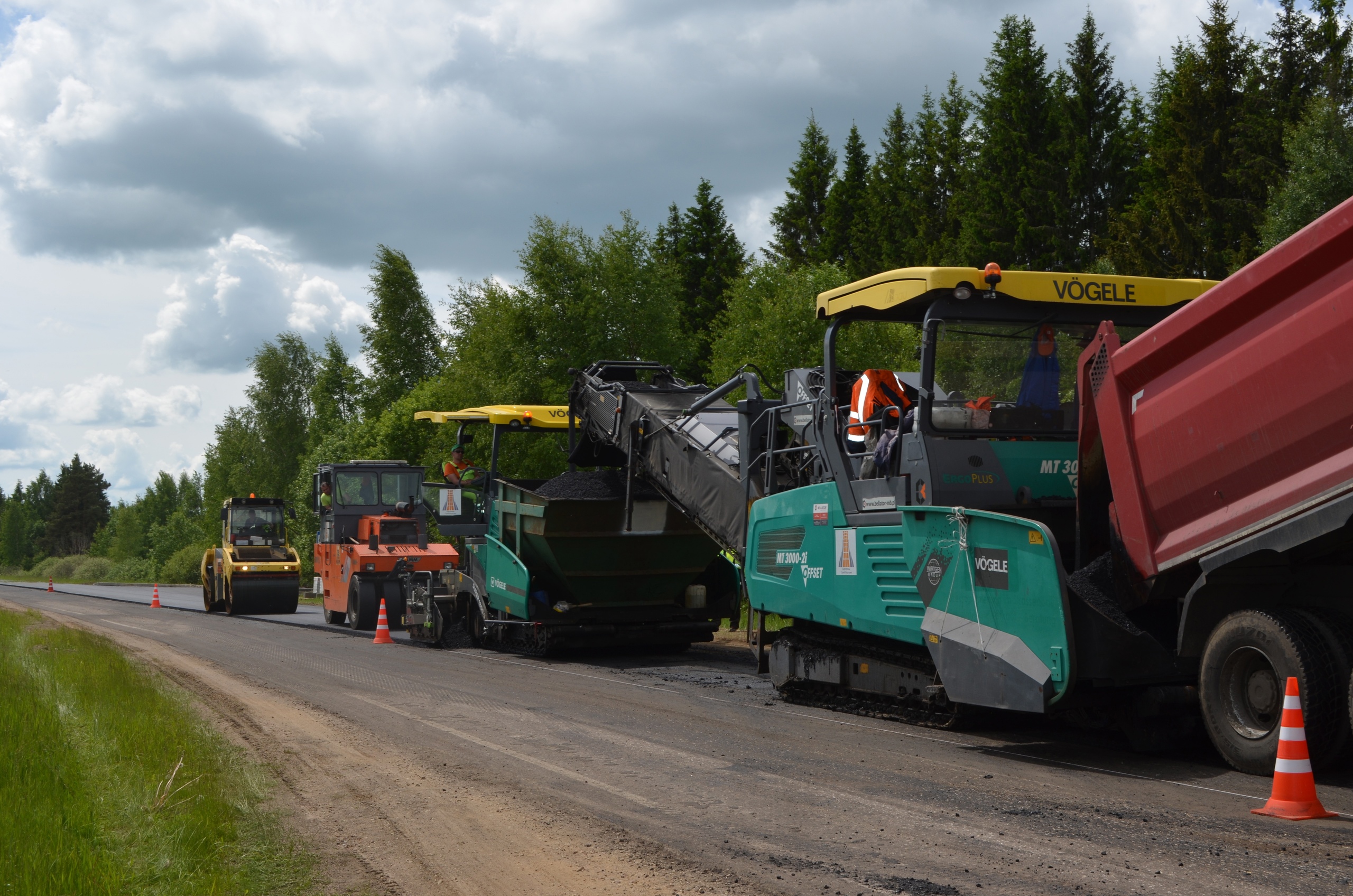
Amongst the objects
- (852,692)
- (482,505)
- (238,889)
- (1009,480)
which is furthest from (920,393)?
(482,505)

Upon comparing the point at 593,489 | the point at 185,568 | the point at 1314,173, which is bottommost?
the point at 185,568

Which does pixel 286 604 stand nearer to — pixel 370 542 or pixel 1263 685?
pixel 370 542

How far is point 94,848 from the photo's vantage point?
5.61 meters

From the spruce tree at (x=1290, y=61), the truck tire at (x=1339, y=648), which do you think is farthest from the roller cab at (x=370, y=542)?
the spruce tree at (x=1290, y=61)

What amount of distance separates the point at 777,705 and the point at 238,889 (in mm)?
6034

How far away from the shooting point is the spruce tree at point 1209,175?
3127cm

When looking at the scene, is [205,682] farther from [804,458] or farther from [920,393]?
[920,393]

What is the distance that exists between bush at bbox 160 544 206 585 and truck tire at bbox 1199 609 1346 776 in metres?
62.4

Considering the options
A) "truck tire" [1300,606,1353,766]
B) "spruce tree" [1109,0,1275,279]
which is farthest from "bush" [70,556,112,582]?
"truck tire" [1300,606,1353,766]

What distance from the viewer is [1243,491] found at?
6.54 metres

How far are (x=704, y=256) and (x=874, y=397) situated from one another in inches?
1775

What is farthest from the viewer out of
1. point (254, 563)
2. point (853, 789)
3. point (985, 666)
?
point (254, 563)

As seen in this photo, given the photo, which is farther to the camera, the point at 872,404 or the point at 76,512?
the point at 76,512

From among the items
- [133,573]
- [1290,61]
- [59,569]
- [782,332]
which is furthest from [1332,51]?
[59,569]
